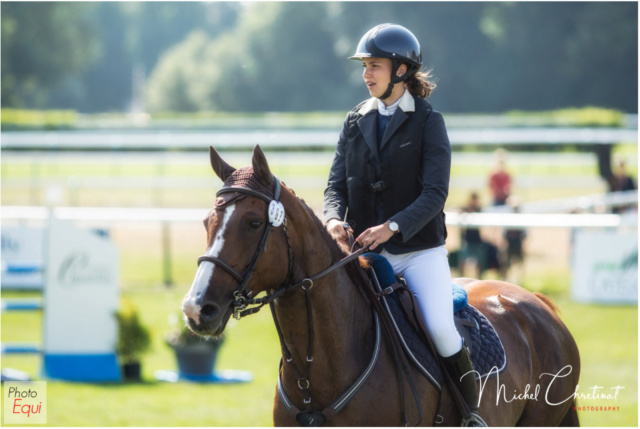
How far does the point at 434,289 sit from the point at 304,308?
2.44ft

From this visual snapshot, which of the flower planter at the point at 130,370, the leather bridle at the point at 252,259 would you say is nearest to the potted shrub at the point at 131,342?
the flower planter at the point at 130,370

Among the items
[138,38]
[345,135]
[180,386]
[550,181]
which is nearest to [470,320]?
[345,135]

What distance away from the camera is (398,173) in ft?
13.8

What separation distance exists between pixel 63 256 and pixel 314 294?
262 inches

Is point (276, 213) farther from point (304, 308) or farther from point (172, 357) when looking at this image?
point (172, 357)

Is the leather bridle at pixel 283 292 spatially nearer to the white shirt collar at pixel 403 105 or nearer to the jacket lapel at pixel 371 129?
the jacket lapel at pixel 371 129

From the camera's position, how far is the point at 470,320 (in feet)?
15.2

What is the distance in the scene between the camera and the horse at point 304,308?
3469 mm

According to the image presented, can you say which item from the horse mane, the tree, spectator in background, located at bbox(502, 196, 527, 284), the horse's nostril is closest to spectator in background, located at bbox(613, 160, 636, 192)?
spectator in background, located at bbox(502, 196, 527, 284)

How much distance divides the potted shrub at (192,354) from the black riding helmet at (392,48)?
5.98 meters

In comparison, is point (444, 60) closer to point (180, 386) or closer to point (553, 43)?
point (553, 43)

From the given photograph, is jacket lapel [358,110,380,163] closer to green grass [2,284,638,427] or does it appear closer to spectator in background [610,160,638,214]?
green grass [2,284,638,427]

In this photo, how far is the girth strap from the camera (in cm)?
384
